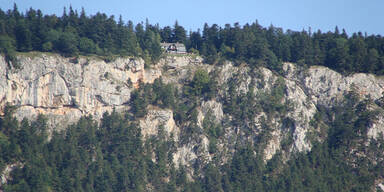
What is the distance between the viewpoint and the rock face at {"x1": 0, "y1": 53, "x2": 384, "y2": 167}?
11219 centimetres

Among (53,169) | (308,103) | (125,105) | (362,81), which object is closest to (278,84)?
(308,103)

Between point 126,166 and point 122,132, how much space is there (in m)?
5.74

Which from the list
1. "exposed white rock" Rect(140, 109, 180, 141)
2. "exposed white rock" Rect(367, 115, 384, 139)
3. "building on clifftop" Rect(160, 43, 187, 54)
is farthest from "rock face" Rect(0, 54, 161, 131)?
"exposed white rock" Rect(367, 115, 384, 139)

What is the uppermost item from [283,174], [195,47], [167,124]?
[195,47]

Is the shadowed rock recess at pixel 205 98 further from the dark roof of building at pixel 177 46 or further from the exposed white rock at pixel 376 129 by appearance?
the dark roof of building at pixel 177 46

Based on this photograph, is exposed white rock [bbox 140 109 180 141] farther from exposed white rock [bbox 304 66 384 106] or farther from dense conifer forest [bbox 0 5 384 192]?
exposed white rock [bbox 304 66 384 106]

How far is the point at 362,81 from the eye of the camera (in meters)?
127

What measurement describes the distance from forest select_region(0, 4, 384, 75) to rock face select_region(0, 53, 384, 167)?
206cm

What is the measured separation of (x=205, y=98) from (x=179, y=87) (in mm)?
4670

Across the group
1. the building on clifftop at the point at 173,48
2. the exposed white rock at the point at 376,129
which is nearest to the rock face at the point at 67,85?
the building on clifftop at the point at 173,48

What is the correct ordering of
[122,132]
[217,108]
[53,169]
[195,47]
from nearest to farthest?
1. [53,169]
2. [122,132]
3. [217,108]
4. [195,47]

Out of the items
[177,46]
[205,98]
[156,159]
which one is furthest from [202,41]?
[156,159]

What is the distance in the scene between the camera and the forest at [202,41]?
117625 mm

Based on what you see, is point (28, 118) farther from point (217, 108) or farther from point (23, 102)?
point (217, 108)
